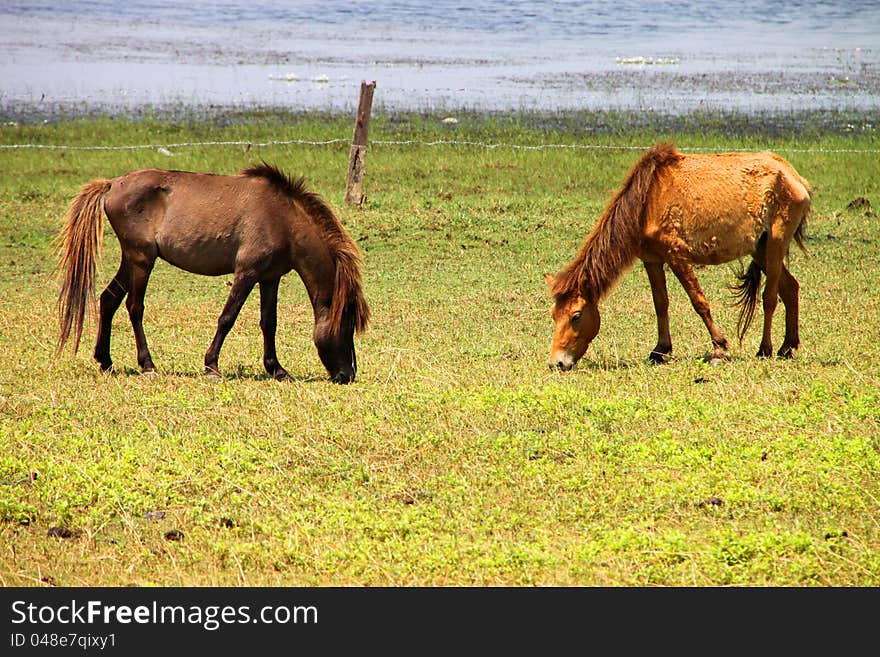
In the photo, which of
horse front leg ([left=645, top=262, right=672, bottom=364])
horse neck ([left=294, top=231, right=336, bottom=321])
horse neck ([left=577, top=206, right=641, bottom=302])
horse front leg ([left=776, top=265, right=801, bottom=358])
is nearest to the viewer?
horse neck ([left=294, top=231, right=336, bottom=321])

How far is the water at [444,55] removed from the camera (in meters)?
30.3

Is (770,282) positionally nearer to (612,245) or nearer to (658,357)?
(658,357)

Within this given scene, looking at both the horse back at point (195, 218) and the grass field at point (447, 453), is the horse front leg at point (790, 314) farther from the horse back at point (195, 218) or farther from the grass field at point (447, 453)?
the horse back at point (195, 218)

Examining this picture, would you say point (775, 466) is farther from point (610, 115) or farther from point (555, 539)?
point (610, 115)

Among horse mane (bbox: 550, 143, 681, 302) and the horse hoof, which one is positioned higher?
horse mane (bbox: 550, 143, 681, 302)

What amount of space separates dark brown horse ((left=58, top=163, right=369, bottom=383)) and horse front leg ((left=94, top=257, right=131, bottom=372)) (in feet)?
0.10

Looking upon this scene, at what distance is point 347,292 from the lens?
8.12m

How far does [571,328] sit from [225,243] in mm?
2728

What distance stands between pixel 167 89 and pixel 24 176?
13.8 meters

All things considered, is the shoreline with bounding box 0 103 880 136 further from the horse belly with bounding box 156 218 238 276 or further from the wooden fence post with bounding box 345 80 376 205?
the horse belly with bounding box 156 218 238 276

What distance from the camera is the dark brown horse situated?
8.08 meters

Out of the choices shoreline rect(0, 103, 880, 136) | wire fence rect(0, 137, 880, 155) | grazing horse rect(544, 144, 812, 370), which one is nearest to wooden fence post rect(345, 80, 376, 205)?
wire fence rect(0, 137, 880, 155)

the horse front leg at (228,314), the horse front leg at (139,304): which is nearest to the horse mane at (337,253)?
the horse front leg at (228,314)

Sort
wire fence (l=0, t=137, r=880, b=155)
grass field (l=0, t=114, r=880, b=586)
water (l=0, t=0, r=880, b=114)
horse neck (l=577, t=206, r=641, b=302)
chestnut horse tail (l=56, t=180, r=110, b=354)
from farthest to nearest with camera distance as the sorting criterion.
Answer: water (l=0, t=0, r=880, b=114), wire fence (l=0, t=137, r=880, b=155), horse neck (l=577, t=206, r=641, b=302), chestnut horse tail (l=56, t=180, r=110, b=354), grass field (l=0, t=114, r=880, b=586)
